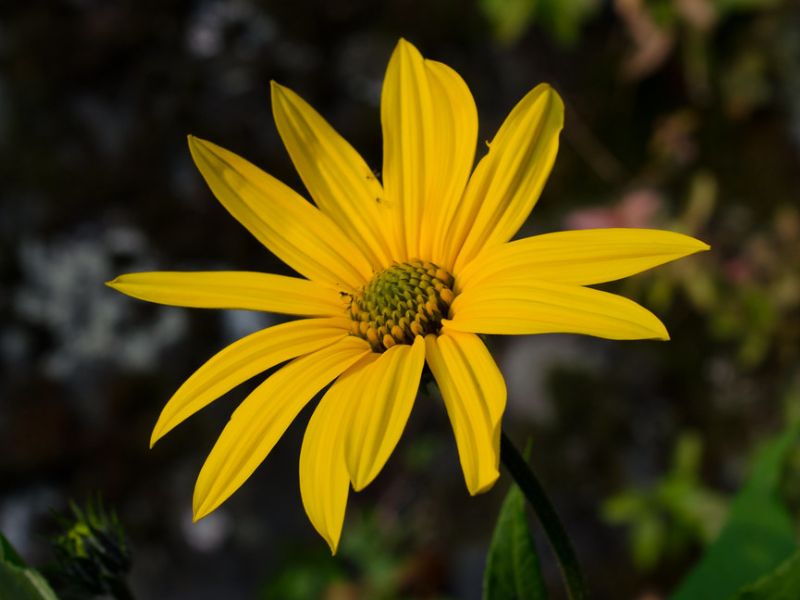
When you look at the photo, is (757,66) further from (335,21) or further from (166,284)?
(166,284)

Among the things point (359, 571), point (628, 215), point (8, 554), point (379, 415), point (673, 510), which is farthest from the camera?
point (359, 571)

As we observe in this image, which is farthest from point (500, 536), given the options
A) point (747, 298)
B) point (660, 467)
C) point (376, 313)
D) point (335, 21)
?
point (335, 21)

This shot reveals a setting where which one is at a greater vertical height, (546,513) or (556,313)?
(556,313)

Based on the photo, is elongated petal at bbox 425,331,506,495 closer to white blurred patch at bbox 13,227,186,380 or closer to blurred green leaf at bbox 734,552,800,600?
blurred green leaf at bbox 734,552,800,600

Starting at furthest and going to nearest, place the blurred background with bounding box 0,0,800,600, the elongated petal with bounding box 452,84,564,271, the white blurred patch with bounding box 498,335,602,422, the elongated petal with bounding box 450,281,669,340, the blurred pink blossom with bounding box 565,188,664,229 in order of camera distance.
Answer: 1. the white blurred patch with bounding box 498,335,602,422
2. the blurred background with bounding box 0,0,800,600
3. the blurred pink blossom with bounding box 565,188,664,229
4. the elongated petal with bounding box 452,84,564,271
5. the elongated petal with bounding box 450,281,669,340

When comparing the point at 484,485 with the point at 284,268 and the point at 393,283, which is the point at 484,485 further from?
the point at 284,268

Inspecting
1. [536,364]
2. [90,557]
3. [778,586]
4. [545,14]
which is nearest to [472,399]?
[778,586]

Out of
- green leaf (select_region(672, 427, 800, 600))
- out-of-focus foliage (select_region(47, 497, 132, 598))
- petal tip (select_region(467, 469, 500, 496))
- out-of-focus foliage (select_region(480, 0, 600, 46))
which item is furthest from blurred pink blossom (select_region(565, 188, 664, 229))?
petal tip (select_region(467, 469, 500, 496))
